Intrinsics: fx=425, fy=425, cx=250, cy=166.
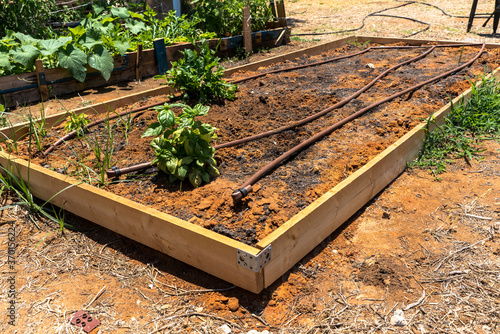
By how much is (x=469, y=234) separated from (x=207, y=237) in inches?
74.9

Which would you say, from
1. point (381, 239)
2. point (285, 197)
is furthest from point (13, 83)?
point (381, 239)

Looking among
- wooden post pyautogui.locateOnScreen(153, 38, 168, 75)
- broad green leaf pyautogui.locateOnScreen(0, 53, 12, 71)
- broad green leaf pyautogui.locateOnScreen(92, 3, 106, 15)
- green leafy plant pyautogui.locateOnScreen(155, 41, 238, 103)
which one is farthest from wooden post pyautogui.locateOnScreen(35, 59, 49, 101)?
broad green leaf pyautogui.locateOnScreen(92, 3, 106, 15)

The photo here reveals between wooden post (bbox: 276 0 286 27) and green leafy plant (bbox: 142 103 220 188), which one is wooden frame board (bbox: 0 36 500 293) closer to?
green leafy plant (bbox: 142 103 220 188)

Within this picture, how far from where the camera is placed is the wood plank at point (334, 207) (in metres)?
2.46

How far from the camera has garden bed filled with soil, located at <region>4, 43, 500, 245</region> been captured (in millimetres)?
2883

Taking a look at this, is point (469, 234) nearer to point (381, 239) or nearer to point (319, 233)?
point (381, 239)

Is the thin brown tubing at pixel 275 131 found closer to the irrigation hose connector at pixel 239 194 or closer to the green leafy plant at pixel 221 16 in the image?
the irrigation hose connector at pixel 239 194

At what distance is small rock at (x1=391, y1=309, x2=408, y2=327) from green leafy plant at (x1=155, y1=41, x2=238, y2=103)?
2.94 metres

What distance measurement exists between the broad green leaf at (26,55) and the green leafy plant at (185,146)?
2.83 m

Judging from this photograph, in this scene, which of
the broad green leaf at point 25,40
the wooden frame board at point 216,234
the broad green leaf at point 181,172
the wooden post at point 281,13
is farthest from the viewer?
the wooden post at point 281,13

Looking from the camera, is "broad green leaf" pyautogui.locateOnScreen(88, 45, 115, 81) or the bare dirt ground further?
"broad green leaf" pyautogui.locateOnScreen(88, 45, 115, 81)

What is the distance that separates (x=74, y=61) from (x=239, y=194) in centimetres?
355

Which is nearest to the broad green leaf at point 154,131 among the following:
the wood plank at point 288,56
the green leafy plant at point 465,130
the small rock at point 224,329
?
the small rock at point 224,329

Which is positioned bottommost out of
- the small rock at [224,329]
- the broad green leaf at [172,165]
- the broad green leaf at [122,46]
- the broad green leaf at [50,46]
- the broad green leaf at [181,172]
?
the small rock at [224,329]
